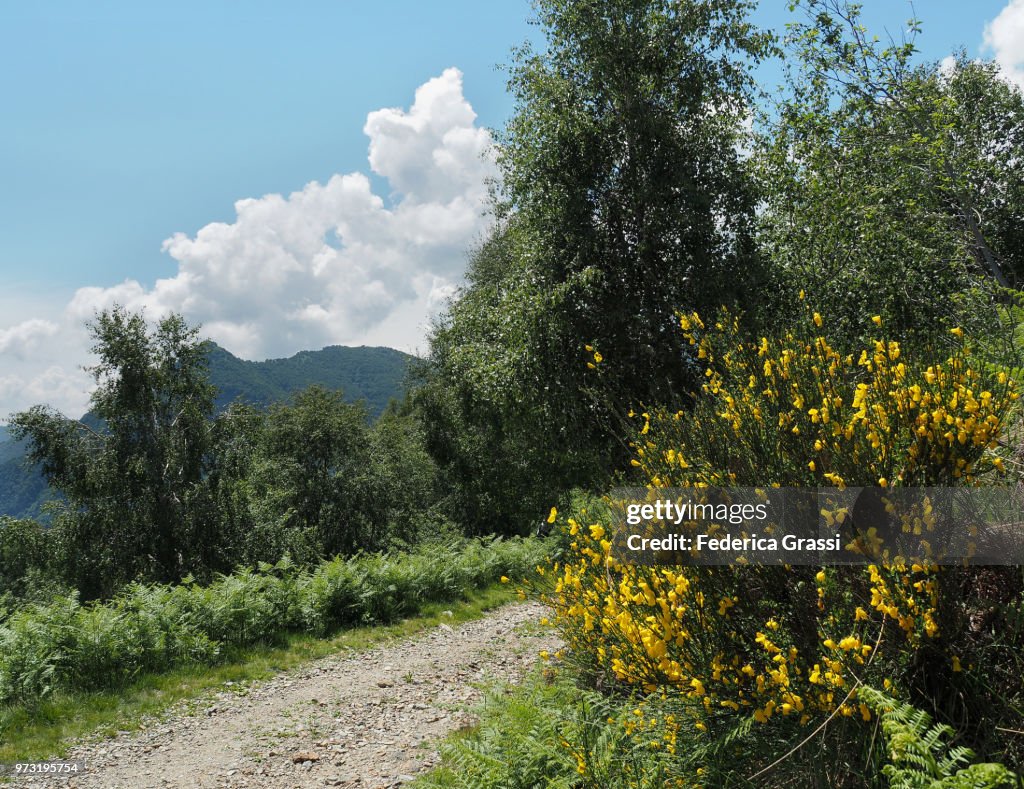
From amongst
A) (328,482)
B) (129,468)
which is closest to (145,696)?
(129,468)

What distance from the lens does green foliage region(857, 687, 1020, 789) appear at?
2031mm

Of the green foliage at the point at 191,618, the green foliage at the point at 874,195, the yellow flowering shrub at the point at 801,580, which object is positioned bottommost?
the green foliage at the point at 191,618

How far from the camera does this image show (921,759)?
6.88 ft

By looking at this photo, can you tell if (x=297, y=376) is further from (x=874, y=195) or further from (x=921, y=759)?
(x=921, y=759)

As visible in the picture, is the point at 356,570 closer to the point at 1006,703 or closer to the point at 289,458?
the point at 1006,703

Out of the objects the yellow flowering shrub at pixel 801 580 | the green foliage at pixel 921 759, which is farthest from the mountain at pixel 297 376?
the green foliage at pixel 921 759

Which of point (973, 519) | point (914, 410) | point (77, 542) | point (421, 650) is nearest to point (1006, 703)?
point (973, 519)

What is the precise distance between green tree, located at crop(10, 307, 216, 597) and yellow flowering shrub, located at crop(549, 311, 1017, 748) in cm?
1928

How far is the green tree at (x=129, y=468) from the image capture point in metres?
19.0

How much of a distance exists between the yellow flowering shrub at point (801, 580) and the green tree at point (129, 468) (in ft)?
63.3

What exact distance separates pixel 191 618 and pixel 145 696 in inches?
56.2

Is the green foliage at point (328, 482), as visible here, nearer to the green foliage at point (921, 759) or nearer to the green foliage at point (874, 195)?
the green foliage at point (874, 195)

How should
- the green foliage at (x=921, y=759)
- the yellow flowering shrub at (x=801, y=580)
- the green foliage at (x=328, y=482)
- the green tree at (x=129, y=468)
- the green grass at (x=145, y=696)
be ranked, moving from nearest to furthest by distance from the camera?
the green foliage at (x=921, y=759) → the yellow flowering shrub at (x=801, y=580) → the green grass at (x=145, y=696) → the green tree at (x=129, y=468) → the green foliage at (x=328, y=482)

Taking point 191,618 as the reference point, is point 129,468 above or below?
above
